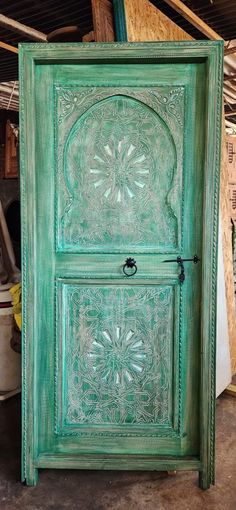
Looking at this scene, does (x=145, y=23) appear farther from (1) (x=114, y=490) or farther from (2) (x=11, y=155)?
(1) (x=114, y=490)

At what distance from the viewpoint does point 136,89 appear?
1889 mm

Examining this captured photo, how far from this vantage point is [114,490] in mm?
2031

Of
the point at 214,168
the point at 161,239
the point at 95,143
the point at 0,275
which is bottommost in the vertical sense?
the point at 0,275

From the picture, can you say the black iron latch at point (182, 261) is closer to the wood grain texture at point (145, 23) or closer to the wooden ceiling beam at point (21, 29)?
the wood grain texture at point (145, 23)

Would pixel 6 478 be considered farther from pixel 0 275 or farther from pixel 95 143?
pixel 95 143

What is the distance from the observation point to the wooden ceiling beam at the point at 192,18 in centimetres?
281

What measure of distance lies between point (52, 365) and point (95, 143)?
3.58 ft

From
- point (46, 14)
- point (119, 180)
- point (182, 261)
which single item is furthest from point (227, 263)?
point (46, 14)

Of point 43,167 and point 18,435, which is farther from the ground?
point 43,167

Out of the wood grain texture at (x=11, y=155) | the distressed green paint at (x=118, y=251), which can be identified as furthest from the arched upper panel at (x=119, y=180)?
the wood grain texture at (x=11, y=155)

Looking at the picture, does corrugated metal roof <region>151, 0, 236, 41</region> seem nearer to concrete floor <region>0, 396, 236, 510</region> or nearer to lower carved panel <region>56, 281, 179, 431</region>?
lower carved panel <region>56, 281, 179, 431</region>

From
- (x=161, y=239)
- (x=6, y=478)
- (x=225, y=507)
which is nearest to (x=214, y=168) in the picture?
(x=161, y=239)

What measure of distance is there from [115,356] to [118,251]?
519mm

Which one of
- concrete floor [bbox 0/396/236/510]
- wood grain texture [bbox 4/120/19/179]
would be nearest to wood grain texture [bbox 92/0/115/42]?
wood grain texture [bbox 4/120/19/179]
